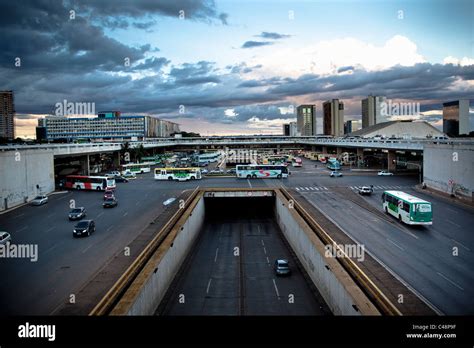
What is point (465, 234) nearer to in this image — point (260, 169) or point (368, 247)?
point (368, 247)

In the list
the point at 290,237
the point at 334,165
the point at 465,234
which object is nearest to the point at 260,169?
the point at 334,165

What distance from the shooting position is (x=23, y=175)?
3916 centimetres

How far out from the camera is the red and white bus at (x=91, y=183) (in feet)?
161

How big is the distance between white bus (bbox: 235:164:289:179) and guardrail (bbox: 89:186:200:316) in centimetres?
3534

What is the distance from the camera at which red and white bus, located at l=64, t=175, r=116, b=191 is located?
49000 mm

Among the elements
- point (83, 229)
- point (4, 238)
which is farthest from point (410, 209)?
point (4, 238)

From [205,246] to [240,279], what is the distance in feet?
28.7

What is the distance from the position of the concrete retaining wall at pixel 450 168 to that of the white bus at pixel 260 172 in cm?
2144

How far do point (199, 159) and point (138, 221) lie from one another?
6427 centimetres

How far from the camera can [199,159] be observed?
93438 millimetres

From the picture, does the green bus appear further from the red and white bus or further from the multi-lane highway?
the red and white bus

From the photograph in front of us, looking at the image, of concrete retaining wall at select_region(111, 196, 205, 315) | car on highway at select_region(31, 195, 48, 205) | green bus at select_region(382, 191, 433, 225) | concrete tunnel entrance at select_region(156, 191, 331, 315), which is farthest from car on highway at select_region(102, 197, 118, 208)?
green bus at select_region(382, 191, 433, 225)

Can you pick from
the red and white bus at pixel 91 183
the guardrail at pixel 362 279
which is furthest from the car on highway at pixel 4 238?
the red and white bus at pixel 91 183

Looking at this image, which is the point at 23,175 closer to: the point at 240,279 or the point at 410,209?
the point at 240,279
